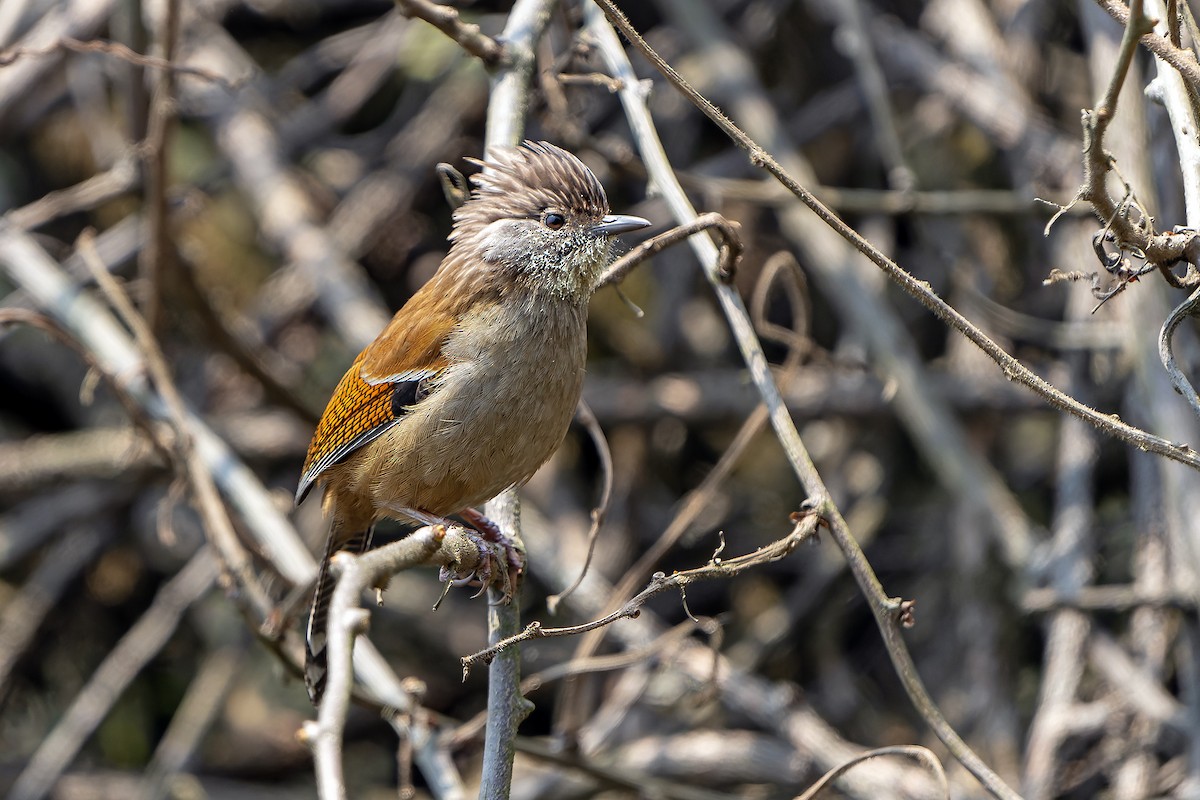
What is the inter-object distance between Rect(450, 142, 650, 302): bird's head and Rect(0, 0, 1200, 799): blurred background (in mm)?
381

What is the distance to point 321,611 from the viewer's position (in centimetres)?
362

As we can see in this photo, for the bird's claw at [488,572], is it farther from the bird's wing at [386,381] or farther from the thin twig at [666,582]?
the bird's wing at [386,381]

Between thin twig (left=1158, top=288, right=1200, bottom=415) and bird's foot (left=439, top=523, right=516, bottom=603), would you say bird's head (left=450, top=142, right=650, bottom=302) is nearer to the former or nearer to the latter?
bird's foot (left=439, top=523, right=516, bottom=603)

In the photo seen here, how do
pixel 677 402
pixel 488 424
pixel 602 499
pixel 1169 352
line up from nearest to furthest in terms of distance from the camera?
pixel 1169 352 < pixel 488 424 < pixel 602 499 < pixel 677 402

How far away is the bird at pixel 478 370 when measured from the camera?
3.16 meters

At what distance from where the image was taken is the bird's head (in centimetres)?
345

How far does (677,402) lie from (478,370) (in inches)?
82.7

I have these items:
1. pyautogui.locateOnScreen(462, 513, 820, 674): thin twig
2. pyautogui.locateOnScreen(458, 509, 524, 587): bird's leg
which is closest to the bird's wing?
pyautogui.locateOnScreen(458, 509, 524, 587): bird's leg

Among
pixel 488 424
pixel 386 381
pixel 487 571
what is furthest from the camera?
pixel 386 381

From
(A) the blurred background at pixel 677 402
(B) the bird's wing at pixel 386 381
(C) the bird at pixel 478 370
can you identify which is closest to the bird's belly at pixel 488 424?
(C) the bird at pixel 478 370

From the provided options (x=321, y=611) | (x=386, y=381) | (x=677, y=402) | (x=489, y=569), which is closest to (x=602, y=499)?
(x=489, y=569)

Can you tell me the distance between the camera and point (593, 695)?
508 centimetres

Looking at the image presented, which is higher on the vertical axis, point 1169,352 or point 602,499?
point 1169,352

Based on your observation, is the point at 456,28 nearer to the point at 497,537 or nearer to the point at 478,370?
the point at 478,370
